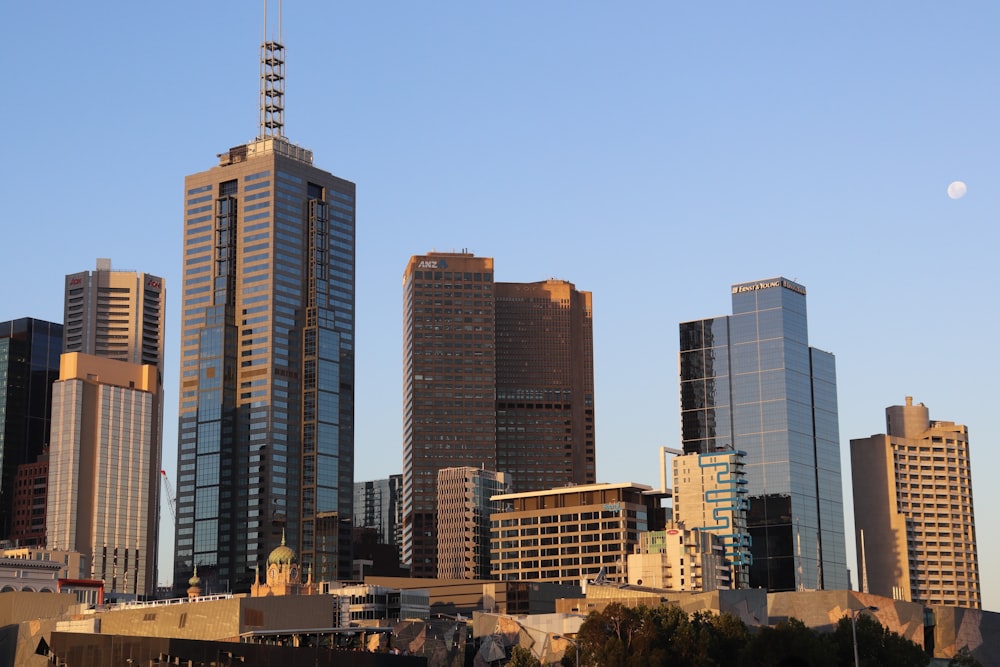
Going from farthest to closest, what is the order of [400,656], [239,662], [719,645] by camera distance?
[719,645] → [400,656] → [239,662]

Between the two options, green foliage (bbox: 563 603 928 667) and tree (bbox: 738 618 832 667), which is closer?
green foliage (bbox: 563 603 928 667)

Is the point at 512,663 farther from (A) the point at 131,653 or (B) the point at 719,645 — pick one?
(A) the point at 131,653

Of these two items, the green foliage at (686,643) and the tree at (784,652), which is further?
the tree at (784,652)

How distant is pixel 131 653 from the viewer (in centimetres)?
17062

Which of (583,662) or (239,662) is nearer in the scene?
(239,662)

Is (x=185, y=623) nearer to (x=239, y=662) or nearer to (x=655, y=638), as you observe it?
(x=239, y=662)

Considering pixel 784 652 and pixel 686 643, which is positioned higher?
pixel 686 643

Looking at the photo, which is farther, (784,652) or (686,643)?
(686,643)

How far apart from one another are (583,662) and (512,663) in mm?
9404

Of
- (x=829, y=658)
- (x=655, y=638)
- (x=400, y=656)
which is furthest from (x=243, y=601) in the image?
(x=829, y=658)

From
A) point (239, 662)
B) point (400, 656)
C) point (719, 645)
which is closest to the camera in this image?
point (239, 662)

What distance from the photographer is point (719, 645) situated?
19375cm

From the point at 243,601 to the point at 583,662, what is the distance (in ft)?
148

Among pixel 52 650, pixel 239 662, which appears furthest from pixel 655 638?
pixel 52 650
